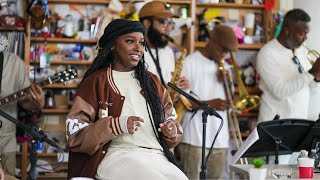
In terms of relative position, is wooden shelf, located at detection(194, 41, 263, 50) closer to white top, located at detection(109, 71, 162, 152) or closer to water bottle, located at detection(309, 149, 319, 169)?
water bottle, located at detection(309, 149, 319, 169)

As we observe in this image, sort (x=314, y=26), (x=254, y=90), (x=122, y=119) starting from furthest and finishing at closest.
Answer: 1. (x=254, y=90)
2. (x=314, y=26)
3. (x=122, y=119)

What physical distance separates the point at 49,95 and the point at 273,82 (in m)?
2.11

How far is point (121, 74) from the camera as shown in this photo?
149 inches

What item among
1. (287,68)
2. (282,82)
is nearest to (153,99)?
(282,82)

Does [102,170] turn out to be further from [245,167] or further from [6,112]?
[6,112]

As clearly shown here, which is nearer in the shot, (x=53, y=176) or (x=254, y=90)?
(x=53, y=176)

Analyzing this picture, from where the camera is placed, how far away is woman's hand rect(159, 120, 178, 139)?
11.6 feet

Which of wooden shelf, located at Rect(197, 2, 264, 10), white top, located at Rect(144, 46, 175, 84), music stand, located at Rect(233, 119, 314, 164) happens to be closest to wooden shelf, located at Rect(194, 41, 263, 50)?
wooden shelf, located at Rect(197, 2, 264, 10)

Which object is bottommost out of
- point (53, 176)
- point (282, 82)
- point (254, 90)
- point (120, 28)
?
point (53, 176)

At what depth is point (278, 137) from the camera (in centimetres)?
451

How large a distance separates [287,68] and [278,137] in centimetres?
128

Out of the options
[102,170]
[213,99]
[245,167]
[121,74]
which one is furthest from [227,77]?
[102,170]

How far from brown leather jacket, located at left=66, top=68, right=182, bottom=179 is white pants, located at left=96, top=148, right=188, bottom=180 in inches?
3.4

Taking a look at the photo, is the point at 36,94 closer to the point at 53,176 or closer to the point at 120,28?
the point at 53,176
